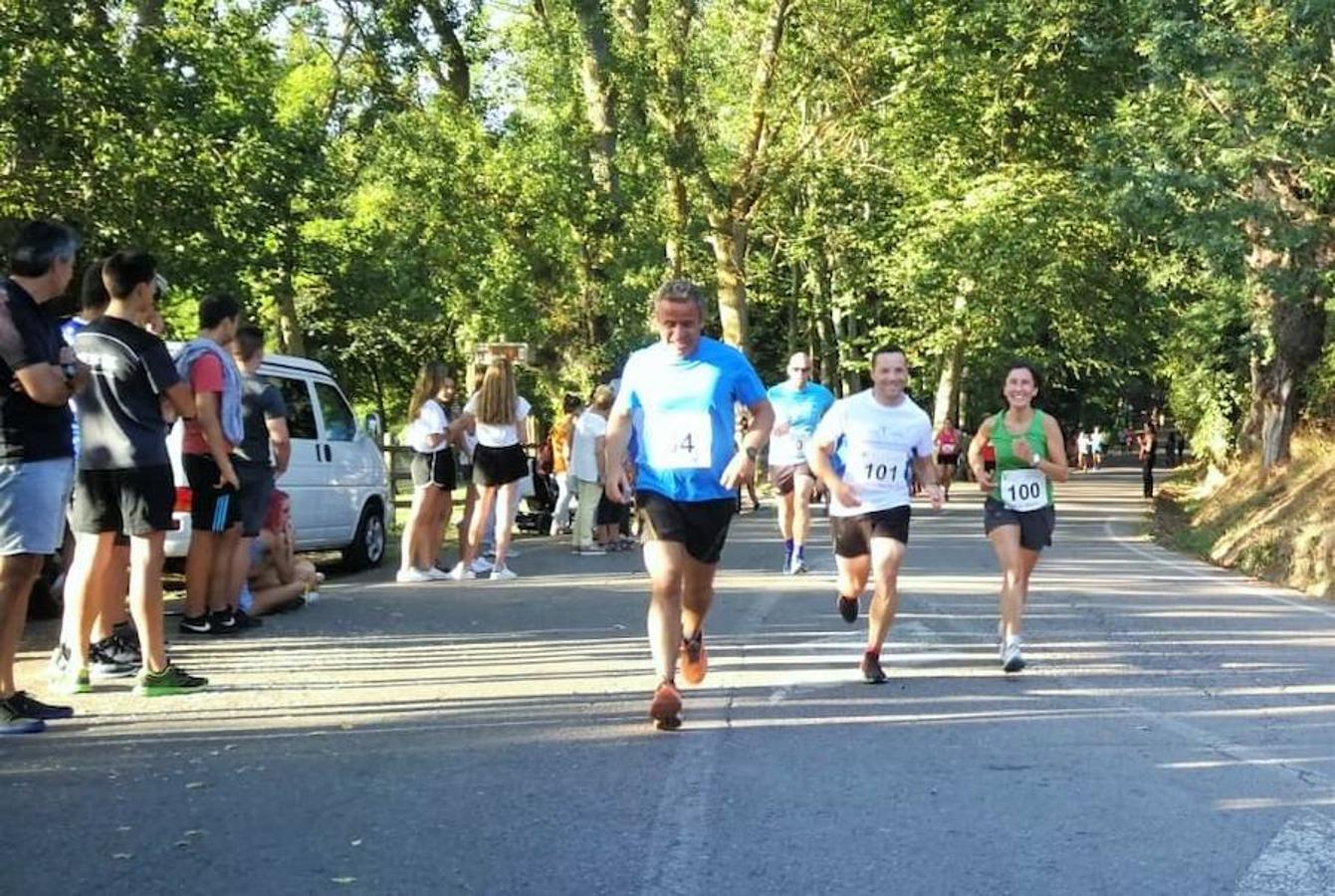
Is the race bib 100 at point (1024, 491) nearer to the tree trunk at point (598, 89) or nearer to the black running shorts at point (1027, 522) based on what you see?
the black running shorts at point (1027, 522)

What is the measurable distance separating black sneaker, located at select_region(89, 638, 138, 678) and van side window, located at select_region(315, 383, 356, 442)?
6358mm

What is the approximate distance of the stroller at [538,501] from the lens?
21.7 m

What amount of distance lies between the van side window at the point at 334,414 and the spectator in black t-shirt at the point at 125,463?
684 centimetres

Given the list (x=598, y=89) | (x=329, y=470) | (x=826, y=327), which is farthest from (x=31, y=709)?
(x=826, y=327)

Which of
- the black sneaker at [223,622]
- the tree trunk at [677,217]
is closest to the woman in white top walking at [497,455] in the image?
the black sneaker at [223,622]

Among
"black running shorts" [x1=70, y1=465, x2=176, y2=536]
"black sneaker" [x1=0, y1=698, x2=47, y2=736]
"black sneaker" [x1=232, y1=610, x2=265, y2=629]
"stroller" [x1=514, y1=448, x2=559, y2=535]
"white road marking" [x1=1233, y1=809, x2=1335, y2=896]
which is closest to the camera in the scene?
"white road marking" [x1=1233, y1=809, x2=1335, y2=896]

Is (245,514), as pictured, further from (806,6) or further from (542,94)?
(806,6)

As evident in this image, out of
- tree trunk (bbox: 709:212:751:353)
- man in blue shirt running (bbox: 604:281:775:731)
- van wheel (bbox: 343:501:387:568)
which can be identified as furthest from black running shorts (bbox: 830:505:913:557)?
tree trunk (bbox: 709:212:751:353)

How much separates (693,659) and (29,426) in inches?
130

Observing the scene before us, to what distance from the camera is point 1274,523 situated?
57.1 feet

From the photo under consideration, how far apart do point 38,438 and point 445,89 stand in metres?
21.9

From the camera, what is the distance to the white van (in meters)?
14.0

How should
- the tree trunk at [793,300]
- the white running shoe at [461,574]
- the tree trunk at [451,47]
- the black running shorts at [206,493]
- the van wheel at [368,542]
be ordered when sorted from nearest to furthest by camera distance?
the black running shorts at [206,493] < the white running shoe at [461,574] < the van wheel at [368,542] < the tree trunk at [451,47] < the tree trunk at [793,300]

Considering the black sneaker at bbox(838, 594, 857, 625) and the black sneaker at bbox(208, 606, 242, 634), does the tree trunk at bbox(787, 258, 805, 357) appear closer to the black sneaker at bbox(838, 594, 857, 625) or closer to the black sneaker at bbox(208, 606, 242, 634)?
the black sneaker at bbox(208, 606, 242, 634)
